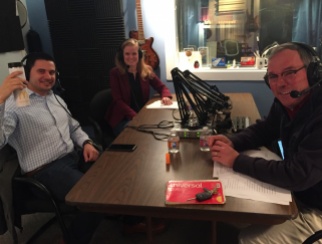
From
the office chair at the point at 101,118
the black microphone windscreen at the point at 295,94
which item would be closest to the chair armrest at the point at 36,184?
the office chair at the point at 101,118

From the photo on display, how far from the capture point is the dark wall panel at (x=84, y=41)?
11.0ft

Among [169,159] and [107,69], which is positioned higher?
[107,69]

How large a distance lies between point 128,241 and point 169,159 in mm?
836

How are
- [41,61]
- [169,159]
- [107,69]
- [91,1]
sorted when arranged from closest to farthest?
[169,159] < [41,61] < [91,1] < [107,69]

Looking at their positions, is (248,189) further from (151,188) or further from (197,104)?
(197,104)

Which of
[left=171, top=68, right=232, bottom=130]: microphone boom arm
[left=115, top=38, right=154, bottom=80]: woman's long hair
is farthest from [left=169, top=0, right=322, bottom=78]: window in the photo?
[left=171, top=68, right=232, bottom=130]: microphone boom arm

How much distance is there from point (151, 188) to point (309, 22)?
299cm

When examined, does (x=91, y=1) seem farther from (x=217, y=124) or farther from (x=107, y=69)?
(x=217, y=124)

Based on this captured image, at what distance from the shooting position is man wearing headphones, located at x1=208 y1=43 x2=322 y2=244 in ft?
3.66

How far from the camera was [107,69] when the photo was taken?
11.6 feet

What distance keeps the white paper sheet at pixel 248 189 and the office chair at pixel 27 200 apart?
2.85 feet

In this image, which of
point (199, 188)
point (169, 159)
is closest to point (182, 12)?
point (169, 159)

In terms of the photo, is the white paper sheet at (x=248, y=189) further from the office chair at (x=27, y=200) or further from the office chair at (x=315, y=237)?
the office chair at (x=27, y=200)

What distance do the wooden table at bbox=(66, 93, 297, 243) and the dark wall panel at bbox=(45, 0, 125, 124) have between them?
6.47ft
